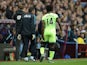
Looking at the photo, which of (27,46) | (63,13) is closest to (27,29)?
(27,46)

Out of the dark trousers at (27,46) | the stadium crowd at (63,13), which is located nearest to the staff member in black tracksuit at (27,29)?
the dark trousers at (27,46)

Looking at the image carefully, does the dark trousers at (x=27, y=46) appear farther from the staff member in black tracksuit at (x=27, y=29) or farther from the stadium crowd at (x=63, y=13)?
the stadium crowd at (x=63, y=13)

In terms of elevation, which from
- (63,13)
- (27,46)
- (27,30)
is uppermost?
(63,13)

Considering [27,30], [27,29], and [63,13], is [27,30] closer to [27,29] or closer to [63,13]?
[27,29]

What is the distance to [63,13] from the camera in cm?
2173

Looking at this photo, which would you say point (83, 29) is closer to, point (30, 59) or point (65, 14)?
point (65, 14)

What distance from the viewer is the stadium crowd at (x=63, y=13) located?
19.6 metres

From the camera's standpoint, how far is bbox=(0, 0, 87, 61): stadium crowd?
19641 millimetres

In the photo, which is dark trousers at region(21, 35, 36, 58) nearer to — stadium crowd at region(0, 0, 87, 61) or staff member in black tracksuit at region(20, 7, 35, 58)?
staff member in black tracksuit at region(20, 7, 35, 58)

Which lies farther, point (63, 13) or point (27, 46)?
point (63, 13)

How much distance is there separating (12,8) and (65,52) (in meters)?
3.34

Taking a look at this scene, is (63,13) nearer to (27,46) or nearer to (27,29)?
(27,29)

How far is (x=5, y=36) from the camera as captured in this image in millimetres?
18688

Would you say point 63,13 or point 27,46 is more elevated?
point 63,13
